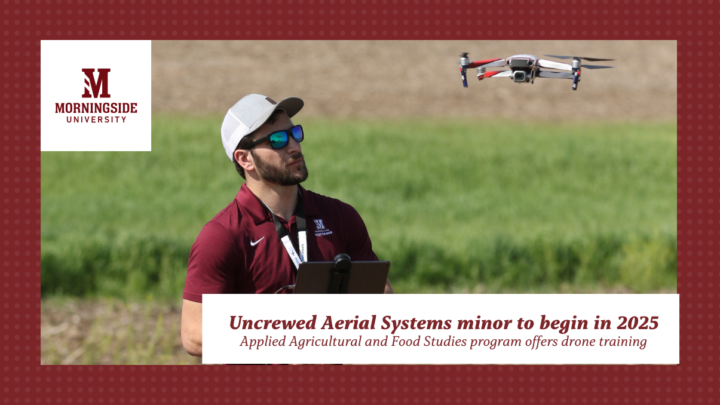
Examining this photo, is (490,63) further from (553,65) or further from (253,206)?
(253,206)

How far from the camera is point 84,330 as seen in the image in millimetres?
9602

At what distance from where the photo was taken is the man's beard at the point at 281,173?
4508mm

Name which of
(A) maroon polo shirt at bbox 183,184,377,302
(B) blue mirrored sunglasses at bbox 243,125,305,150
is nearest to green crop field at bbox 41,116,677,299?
(A) maroon polo shirt at bbox 183,184,377,302

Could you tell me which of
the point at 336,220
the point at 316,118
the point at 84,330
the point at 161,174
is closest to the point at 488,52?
the point at 316,118

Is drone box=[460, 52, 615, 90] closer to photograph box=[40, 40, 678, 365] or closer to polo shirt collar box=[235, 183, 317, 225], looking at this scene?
photograph box=[40, 40, 678, 365]

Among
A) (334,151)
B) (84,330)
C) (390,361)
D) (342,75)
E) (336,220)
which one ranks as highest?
(342,75)

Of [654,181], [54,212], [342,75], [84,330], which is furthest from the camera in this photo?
[342,75]

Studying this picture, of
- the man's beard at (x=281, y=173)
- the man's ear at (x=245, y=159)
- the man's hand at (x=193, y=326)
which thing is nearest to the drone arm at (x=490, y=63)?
the man's beard at (x=281, y=173)

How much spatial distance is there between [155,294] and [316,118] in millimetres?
10571

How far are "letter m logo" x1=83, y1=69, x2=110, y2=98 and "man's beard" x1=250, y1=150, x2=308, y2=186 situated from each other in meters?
2.83

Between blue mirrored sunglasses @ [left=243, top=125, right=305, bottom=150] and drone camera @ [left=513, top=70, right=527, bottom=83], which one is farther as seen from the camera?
blue mirrored sunglasses @ [left=243, top=125, right=305, bottom=150]

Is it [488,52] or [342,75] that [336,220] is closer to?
[488,52]

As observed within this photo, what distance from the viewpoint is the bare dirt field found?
68.2 ft

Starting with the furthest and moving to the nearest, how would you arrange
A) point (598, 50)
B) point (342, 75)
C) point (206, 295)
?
point (342, 75) < point (598, 50) < point (206, 295)
